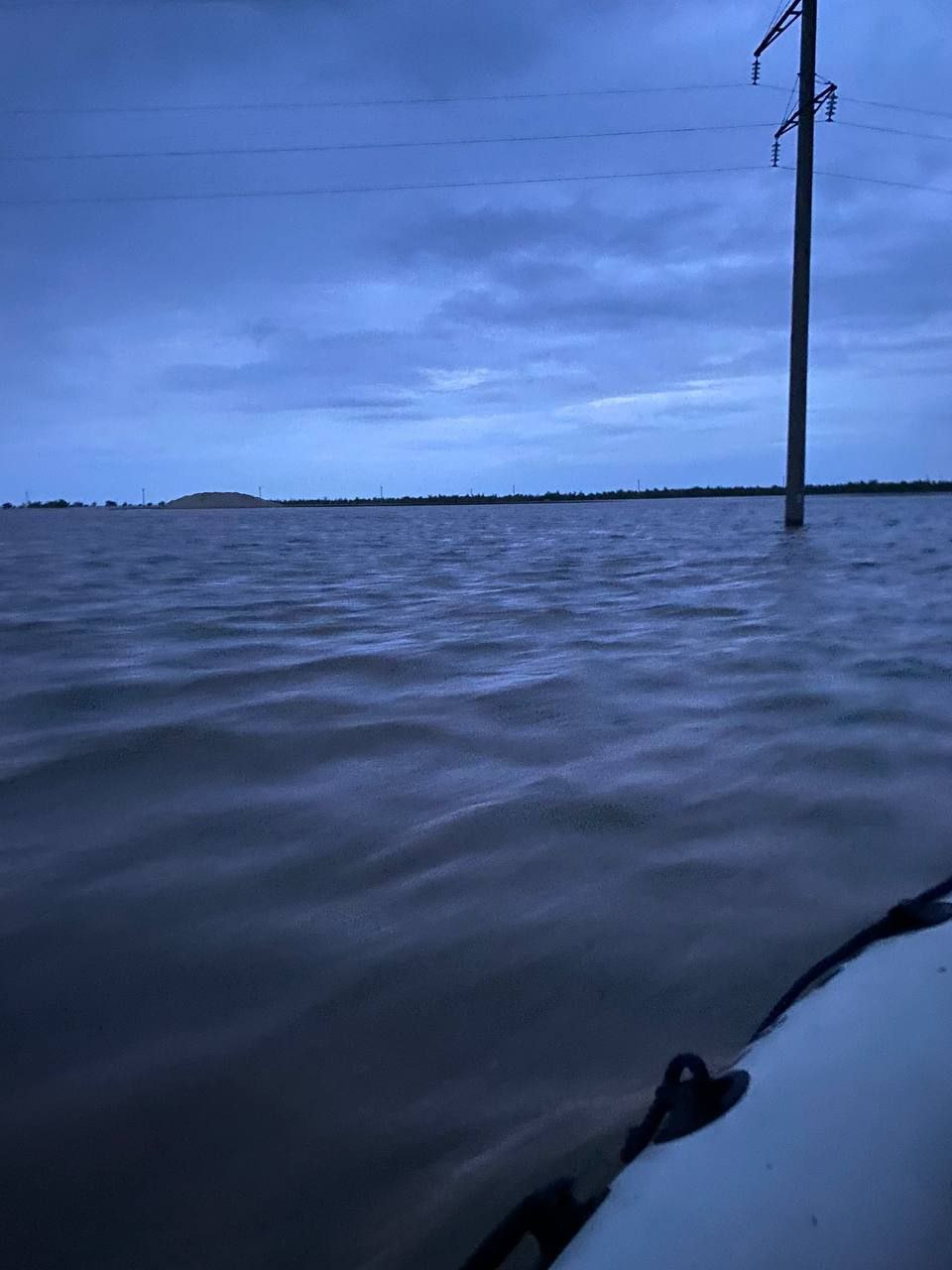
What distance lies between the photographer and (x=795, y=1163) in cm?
96

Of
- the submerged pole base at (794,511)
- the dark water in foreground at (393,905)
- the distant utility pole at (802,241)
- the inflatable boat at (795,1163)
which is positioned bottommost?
the dark water in foreground at (393,905)

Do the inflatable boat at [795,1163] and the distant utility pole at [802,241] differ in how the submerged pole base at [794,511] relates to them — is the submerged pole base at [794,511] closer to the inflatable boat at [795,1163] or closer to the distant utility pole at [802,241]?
the distant utility pole at [802,241]

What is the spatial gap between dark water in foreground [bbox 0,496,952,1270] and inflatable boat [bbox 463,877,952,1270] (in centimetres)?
35

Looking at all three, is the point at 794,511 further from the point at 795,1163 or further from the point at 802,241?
the point at 795,1163

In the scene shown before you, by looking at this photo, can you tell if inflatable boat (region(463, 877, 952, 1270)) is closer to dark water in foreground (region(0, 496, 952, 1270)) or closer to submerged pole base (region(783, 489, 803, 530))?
dark water in foreground (region(0, 496, 952, 1270))

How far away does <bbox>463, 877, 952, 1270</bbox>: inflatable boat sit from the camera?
86cm

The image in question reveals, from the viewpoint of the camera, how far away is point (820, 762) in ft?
10.3

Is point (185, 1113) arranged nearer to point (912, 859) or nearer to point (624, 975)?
point (624, 975)

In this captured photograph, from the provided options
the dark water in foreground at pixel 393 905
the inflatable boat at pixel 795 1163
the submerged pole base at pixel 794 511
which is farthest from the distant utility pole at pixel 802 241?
the inflatable boat at pixel 795 1163

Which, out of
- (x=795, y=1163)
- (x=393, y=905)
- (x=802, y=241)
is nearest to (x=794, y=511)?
(x=802, y=241)

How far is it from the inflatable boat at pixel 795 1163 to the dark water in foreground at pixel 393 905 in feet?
1.16

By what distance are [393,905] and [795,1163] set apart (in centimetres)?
135

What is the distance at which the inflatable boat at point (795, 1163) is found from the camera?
33.9 inches

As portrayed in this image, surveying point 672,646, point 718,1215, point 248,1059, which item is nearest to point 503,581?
point 672,646
